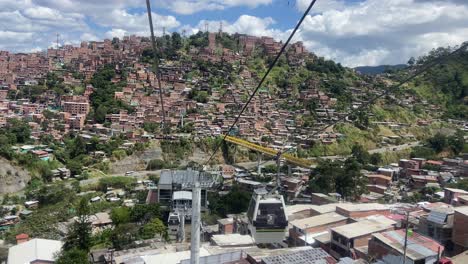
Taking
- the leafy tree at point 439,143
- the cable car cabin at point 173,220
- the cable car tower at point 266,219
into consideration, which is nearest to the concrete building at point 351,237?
the cable car tower at point 266,219

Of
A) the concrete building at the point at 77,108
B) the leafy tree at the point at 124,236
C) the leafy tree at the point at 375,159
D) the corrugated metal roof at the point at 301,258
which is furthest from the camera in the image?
the concrete building at the point at 77,108

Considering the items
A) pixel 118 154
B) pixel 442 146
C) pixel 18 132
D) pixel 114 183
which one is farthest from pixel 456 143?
pixel 18 132

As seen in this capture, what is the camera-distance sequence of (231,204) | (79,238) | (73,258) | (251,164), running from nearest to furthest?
(73,258) → (79,238) → (231,204) → (251,164)

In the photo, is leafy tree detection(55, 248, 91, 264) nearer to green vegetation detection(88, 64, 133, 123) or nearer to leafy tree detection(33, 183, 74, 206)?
leafy tree detection(33, 183, 74, 206)

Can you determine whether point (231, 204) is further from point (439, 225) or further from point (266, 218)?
point (439, 225)

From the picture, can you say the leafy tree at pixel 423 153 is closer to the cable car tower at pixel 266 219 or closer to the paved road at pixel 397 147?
the paved road at pixel 397 147

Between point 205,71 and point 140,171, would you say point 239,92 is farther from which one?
point 140,171

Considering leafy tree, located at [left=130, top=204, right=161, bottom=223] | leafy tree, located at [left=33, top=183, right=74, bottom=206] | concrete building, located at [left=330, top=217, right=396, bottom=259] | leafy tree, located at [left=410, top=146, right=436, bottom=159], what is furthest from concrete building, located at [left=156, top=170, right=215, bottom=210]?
leafy tree, located at [left=410, top=146, right=436, bottom=159]
